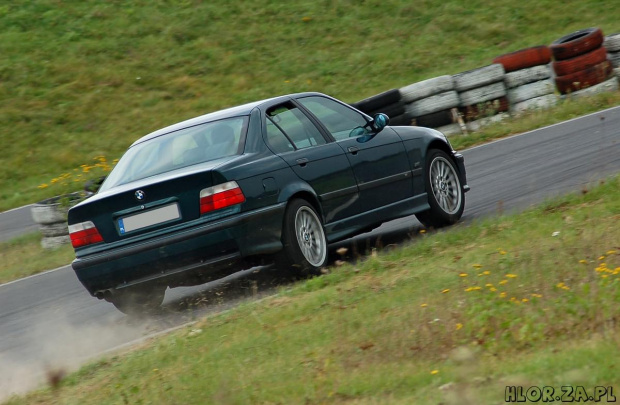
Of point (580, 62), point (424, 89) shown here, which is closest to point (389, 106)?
point (424, 89)

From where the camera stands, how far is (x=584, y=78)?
59.0 feet

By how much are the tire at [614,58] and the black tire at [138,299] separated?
472 inches

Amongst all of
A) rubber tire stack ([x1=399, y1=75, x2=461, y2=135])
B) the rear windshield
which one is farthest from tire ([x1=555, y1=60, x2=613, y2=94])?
the rear windshield

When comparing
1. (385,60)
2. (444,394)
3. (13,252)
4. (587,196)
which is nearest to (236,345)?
(444,394)

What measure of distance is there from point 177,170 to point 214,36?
68.0 feet

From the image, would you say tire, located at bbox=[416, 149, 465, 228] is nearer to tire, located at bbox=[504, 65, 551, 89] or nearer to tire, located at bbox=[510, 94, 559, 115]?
tire, located at bbox=[504, 65, 551, 89]

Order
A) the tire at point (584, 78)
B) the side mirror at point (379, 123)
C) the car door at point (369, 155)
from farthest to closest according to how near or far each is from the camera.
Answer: the tire at point (584, 78) < the side mirror at point (379, 123) < the car door at point (369, 155)

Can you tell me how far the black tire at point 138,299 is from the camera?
26.5 ft

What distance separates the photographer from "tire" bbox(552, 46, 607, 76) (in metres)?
17.8

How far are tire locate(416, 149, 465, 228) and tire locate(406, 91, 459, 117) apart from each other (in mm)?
5915

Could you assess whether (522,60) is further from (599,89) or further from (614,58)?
(614,58)

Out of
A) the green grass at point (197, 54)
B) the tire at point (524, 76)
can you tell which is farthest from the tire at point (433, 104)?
the green grass at point (197, 54)

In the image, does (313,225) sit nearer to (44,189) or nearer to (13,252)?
(13,252)

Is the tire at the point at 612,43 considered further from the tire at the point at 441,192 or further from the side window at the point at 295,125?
the side window at the point at 295,125
